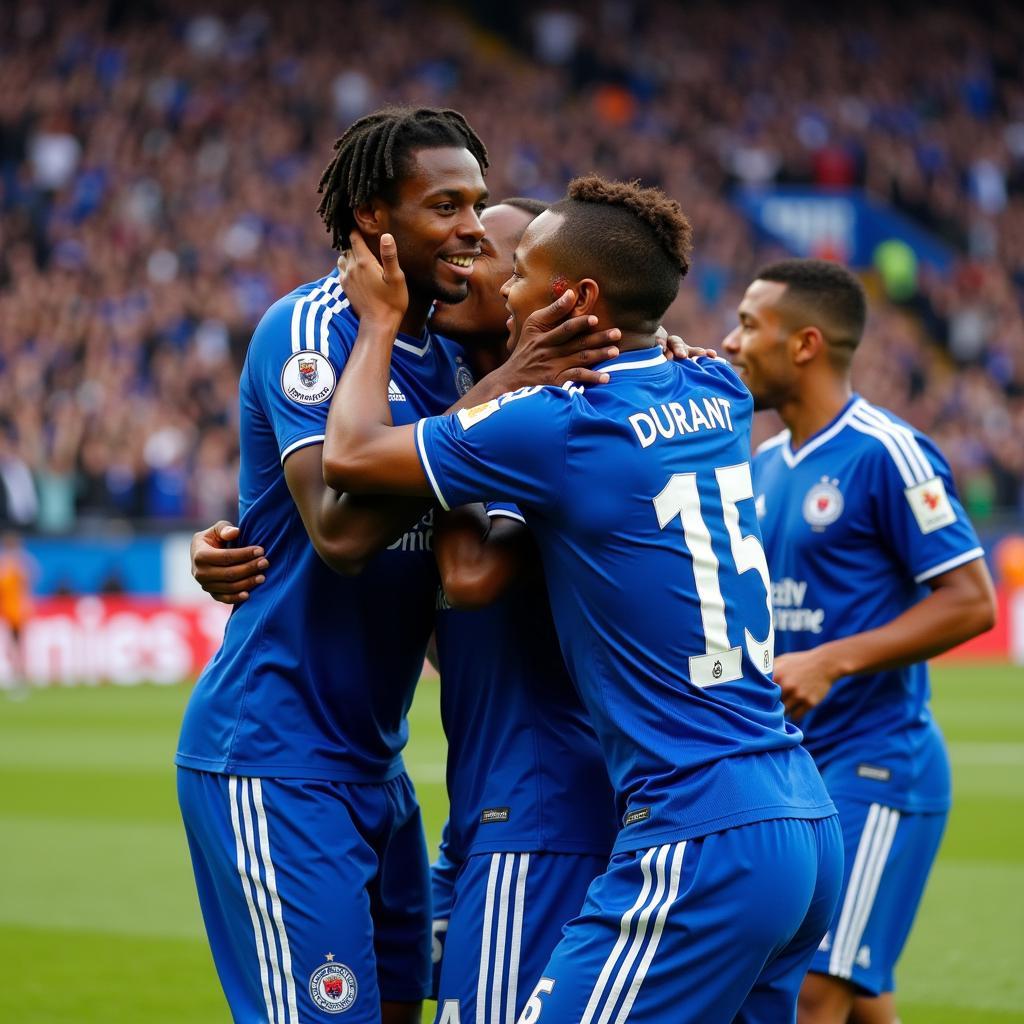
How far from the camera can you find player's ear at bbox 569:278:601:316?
3549 millimetres

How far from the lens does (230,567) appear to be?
12.9 feet

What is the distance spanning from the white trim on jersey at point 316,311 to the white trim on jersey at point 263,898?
0.98 m

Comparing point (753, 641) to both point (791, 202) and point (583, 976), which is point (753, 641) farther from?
point (791, 202)

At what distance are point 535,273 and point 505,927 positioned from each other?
142 centimetres

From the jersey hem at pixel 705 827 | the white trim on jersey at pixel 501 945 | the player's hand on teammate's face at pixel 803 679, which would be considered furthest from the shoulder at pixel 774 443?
the jersey hem at pixel 705 827

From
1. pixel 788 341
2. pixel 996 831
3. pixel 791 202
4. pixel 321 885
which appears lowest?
pixel 996 831

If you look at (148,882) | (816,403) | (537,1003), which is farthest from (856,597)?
(148,882)

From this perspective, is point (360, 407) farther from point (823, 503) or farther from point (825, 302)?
point (825, 302)

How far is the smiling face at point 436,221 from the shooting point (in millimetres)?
3961

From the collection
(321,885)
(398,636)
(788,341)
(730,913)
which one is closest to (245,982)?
(321,885)

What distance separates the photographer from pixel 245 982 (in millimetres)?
3848

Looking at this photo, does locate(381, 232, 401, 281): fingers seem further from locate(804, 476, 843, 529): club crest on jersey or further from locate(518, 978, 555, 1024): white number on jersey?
locate(804, 476, 843, 529): club crest on jersey

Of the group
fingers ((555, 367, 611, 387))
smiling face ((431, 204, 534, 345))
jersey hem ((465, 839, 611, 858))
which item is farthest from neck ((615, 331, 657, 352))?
jersey hem ((465, 839, 611, 858))

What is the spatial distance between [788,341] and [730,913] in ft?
8.77
